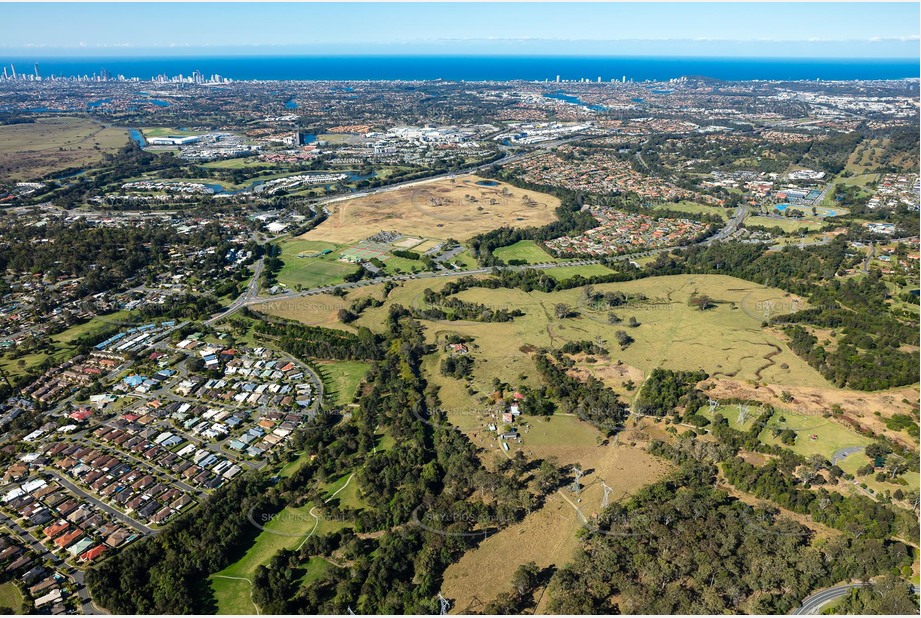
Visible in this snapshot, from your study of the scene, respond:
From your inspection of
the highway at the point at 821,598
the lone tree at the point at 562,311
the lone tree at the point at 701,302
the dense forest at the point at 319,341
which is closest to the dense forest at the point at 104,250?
the dense forest at the point at 319,341

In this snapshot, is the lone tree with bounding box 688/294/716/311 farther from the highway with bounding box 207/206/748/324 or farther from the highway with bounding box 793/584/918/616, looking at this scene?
the highway with bounding box 793/584/918/616

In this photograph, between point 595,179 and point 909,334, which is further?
point 595,179

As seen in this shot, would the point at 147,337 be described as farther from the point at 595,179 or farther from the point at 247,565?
the point at 595,179

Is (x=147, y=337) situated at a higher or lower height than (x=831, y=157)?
lower

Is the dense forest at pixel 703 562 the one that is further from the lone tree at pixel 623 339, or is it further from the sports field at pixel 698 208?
the sports field at pixel 698 208

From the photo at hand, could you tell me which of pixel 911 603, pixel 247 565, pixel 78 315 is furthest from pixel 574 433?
pixel 78 315

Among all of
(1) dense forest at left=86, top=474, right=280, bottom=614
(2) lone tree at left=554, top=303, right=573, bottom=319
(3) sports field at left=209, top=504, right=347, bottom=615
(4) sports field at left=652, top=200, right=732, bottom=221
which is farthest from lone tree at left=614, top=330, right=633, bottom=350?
(4) sports field at left=652, top=200, right=732, bottom=221
